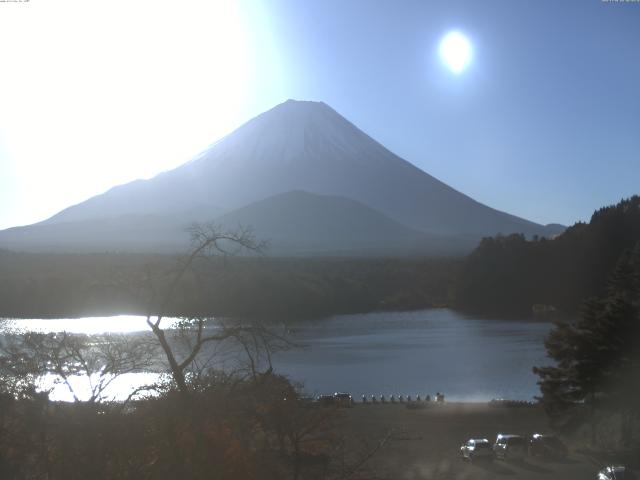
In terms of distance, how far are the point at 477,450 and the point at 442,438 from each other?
1.99 metres

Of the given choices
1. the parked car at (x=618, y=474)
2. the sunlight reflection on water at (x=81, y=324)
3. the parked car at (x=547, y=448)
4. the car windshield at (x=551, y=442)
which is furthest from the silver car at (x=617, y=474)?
the sunlight reflection on water at (x=81, y=324)

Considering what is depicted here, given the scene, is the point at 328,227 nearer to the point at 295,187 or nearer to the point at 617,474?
the point at 295,187

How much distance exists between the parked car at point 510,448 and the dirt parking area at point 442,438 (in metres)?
0.22

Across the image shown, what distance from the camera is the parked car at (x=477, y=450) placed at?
902 centimetres

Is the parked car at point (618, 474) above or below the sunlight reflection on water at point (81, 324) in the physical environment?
below

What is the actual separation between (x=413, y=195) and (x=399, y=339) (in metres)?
84.2

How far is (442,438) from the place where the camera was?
1102cm

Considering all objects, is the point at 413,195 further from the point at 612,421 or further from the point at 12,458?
the point at 12,458

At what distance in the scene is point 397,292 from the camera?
46.1 meters

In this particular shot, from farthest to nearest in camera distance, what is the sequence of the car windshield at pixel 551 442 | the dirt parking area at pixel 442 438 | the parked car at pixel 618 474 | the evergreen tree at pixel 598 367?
the evergreen tree at pixel 598 367 → the car windshield at pixel 551 442 → the dirt parking area at pixel 442 438 → the parked car at pixel 618 474

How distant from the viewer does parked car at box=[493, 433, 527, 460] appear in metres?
9.24

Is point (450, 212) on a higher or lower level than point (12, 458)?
higher

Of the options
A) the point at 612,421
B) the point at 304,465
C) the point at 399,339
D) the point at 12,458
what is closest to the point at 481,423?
the point at 612,421

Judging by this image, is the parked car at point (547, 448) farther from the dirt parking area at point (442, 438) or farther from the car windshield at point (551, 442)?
the dirt parking area at point (442, 438)
